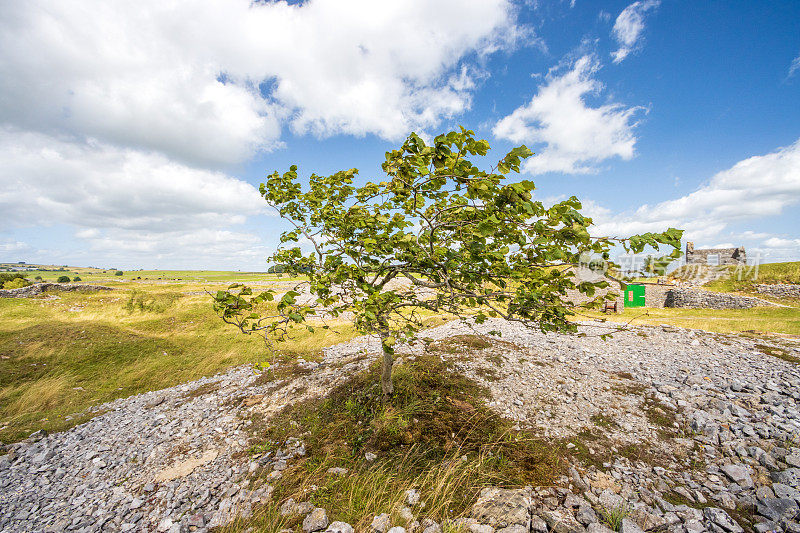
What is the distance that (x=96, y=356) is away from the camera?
16.1m

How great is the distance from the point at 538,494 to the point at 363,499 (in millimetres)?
3147

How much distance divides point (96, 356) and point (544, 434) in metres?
22.0

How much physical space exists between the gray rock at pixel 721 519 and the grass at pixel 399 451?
2179mm

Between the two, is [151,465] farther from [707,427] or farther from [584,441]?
[707,427]

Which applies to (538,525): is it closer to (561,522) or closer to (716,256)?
(561,522)

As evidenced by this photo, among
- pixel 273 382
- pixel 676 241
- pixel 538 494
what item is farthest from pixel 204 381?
pixel 676 241

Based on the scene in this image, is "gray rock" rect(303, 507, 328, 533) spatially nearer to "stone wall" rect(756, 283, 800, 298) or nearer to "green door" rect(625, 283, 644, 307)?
"green door" rect(625, 283, 644, 307)

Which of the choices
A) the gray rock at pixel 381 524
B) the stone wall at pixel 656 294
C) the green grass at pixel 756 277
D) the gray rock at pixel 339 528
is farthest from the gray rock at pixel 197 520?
the green grass at pixel 756 277

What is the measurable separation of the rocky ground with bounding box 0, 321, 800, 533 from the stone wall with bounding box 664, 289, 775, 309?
28.0 metres

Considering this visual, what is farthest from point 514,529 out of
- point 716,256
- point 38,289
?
point 716,256

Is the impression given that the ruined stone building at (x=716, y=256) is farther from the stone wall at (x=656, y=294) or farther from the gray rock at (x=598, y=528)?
the gray rock at (x=598, y=528)

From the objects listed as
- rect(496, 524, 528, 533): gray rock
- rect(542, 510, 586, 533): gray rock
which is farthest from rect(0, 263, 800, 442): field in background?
rect(496, 524, 528, 533): gray rock

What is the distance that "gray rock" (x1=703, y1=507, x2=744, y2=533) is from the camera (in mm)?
4523

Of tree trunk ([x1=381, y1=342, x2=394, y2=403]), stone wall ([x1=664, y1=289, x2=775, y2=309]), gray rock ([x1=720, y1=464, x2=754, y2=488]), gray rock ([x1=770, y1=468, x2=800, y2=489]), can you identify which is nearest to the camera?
gray rock ([x1=770, y1=468, x2=800, y2=489])
